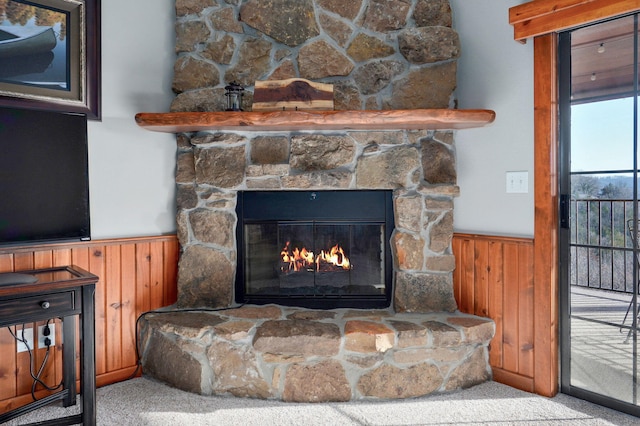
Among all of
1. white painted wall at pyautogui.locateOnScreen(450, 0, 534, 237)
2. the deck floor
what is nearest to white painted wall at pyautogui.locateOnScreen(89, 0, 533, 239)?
white painted wall at pyautogui.locateOnScreen(450, 0, 534, 237)

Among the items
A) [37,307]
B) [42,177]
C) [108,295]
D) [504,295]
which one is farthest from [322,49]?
[37,307]

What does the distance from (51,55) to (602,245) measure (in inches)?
118

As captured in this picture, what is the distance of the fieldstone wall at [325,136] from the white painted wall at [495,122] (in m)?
0.11

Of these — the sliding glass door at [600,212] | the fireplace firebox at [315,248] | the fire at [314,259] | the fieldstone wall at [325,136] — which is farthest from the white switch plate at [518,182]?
the fire at [314,259]

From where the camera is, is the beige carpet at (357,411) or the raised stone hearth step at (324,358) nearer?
the beige carpet at (357,411)

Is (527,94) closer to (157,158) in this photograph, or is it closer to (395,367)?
(395,367)

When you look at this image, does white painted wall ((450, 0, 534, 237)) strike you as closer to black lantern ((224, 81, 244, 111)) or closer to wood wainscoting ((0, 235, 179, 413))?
black lantern ((224, 81, 244, 111))

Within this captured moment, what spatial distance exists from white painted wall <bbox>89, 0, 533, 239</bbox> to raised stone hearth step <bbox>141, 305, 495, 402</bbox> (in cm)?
68

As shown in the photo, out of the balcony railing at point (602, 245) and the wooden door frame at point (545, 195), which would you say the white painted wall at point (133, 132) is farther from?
the balcony railing at point (602, 245)

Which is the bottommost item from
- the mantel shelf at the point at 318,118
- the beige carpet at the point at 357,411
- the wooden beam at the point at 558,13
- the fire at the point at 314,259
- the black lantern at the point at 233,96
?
the beige carpet at the point at 357,411

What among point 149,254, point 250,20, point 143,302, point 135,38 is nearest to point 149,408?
point 143,302

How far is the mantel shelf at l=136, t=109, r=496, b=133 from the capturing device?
2438 millimetres

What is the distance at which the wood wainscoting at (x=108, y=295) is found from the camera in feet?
7.51

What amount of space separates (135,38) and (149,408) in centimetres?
209
